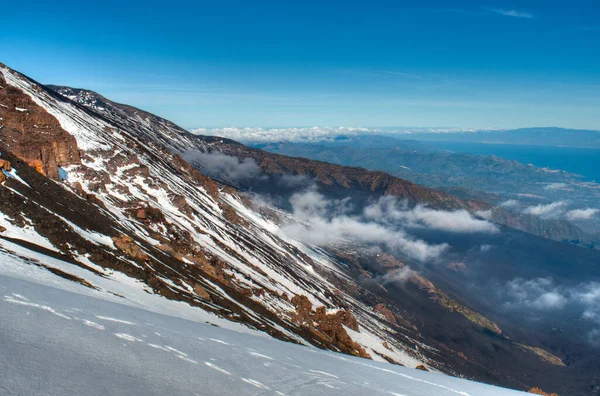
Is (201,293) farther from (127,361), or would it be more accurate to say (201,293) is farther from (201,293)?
(127,361)

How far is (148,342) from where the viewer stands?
46.8 ft

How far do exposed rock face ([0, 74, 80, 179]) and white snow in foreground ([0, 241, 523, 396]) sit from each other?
56189 millimetres

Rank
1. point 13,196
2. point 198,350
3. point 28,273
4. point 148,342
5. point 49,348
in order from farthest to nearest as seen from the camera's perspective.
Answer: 1. point 13,196
2. point 28,273
3. point 198,350
4. point 148,342
5. point 49,348

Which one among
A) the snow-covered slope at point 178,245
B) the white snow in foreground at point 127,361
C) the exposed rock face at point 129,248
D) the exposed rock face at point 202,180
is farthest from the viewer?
the exposed rock face at point 202,180

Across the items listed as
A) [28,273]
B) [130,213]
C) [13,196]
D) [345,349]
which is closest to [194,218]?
[130,213]

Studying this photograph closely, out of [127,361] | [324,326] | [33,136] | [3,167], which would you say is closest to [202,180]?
[33,136]

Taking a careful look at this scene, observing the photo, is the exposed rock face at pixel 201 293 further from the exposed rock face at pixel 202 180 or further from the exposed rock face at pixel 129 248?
the exposed rock face at pixel 202 180

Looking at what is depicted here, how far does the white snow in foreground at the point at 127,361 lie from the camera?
30.1ft

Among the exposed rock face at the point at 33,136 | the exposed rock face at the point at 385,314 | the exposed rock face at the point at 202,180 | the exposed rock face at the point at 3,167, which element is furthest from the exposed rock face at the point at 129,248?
the exposed rock face at the point at 385,314

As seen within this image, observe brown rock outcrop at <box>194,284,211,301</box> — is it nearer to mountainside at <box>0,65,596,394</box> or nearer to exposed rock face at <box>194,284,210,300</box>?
exposed rock face at <box>194,284,210,300</box>

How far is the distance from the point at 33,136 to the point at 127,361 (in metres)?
78.9

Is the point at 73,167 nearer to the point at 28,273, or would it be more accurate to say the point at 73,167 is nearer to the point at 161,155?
the point at 28,273

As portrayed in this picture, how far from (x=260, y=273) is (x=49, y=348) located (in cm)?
9766

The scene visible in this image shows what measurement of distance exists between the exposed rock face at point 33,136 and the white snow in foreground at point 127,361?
184 feet
